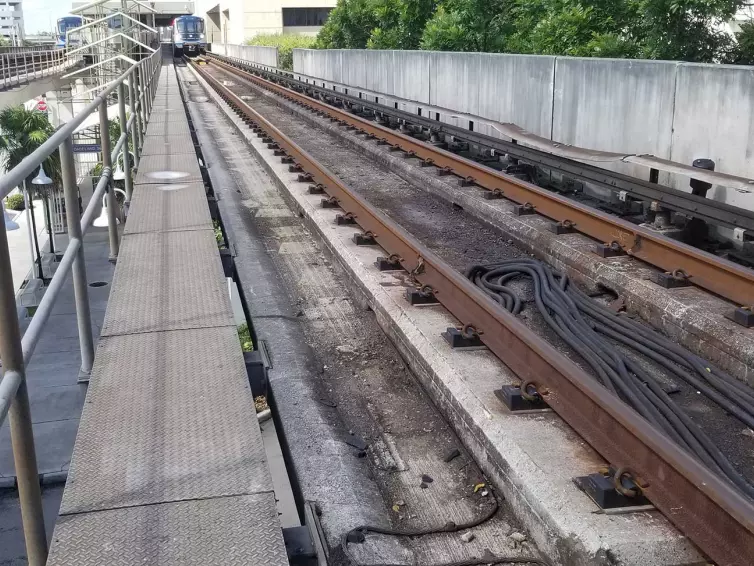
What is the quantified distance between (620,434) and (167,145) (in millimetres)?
9235

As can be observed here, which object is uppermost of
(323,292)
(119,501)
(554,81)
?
(554,81)

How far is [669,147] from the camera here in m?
9.11

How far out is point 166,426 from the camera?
10.5ft

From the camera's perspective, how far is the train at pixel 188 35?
7312 cm

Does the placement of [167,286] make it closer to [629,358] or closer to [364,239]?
[364,239]

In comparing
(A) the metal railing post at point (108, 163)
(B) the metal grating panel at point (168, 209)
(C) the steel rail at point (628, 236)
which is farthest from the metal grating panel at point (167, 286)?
(C) the steel rail at point (628, 236)

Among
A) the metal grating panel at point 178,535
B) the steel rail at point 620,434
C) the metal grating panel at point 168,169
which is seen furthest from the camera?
the metal grating panel at point 168,169

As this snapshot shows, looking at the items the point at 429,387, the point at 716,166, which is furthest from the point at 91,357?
the point at 716,166

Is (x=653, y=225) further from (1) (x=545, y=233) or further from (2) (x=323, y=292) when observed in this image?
(2) (x=323, y=292)

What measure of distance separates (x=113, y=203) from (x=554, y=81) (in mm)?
7364

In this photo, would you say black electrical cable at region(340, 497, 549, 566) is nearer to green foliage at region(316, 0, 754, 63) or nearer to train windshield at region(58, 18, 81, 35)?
green foliage at region(316, 0, 754, 63)

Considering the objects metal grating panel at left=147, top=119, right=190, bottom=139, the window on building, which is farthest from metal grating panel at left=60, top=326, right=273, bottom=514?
the window on building

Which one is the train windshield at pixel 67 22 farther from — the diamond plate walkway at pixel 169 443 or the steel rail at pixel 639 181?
the diamond plate walkway at pixel 169 443

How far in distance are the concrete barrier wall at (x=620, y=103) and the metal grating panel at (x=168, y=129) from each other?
182 inches
